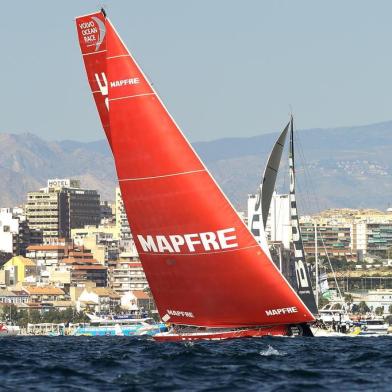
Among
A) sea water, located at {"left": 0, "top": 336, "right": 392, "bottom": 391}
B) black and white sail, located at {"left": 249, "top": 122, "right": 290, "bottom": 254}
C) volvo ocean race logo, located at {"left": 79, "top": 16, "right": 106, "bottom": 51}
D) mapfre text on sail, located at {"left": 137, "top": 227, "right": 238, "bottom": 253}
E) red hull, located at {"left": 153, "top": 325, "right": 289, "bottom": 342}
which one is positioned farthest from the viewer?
black and white sail, located at {"left": 249, "top": 122, "right": 290, "bottom": 254}

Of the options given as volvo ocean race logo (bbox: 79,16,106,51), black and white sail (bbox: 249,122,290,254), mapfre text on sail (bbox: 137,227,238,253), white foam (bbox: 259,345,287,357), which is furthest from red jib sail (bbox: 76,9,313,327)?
black and white sail (bbox: 249,122,290,254)

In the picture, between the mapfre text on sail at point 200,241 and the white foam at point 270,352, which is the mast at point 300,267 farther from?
the white foam at point 270,352

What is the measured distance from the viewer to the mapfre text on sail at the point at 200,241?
218 feet

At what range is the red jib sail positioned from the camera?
215 ft

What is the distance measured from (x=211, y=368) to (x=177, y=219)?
39.8 ft

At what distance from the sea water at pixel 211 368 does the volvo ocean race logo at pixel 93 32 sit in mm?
13659

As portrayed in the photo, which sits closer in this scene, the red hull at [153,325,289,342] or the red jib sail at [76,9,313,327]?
the red jib sail at [76,9,313,327]

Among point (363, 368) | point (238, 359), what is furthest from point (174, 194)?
point (363, 368)

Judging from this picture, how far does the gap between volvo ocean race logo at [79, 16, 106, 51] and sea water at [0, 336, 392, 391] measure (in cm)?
1366

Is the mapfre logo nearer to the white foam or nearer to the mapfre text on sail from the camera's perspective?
the white foam

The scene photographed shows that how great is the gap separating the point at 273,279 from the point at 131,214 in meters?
6.27

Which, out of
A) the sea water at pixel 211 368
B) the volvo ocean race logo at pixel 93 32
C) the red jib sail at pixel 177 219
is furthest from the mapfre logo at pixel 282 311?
the volvo ocean race logo at pixel 93 32

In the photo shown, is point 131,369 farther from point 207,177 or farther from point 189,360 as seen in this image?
point 207,177

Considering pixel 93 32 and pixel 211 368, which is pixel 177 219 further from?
pixel 211 368
